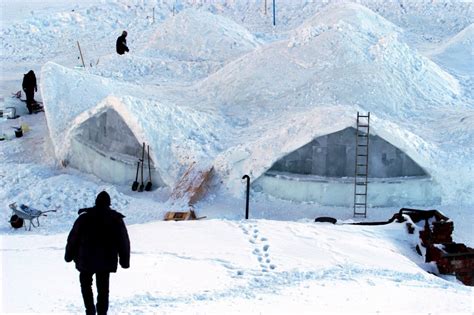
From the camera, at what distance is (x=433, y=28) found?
3278cm

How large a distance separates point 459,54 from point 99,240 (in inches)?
791

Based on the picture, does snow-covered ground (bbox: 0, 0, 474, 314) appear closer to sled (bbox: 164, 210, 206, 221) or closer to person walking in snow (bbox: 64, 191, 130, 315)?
sled (bbox: 164, 210, 206, 221)

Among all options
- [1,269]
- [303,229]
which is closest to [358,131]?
[303,229]

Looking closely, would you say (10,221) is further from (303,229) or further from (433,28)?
(433,28)

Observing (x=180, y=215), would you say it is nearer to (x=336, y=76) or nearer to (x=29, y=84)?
(x=336, y=76)

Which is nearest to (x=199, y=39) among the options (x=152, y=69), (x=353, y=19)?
(x=152, y=69)

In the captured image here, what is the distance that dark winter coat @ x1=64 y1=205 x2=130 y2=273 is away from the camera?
251 inches

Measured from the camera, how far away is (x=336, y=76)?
1758 cm

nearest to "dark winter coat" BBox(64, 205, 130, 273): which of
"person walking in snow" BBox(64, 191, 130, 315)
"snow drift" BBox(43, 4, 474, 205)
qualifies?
"person walking in snow" BBox(64, 191, 130, 315)

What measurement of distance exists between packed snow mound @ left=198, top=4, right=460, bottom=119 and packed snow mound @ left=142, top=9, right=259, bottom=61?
511 cm

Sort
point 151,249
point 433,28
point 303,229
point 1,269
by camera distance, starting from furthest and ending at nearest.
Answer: point 433,28 < point 303,229 < point 151,249 < point 1,269

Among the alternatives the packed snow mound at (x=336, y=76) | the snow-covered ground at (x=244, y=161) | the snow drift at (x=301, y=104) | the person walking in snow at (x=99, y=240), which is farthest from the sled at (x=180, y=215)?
the person walking in snow at (x=99, y=240)

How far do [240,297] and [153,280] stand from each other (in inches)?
40.9

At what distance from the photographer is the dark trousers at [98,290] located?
6.50m
